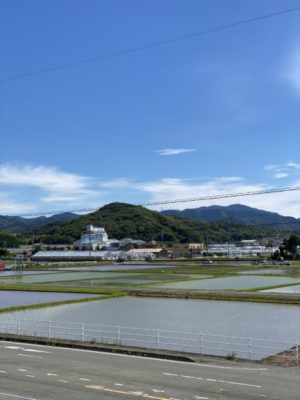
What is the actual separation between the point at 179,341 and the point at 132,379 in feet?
27.6

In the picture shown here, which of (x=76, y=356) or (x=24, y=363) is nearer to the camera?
(x=24, y=363)

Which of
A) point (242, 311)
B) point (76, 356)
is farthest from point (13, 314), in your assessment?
point (76, 356)

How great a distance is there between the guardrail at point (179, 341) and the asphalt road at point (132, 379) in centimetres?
221

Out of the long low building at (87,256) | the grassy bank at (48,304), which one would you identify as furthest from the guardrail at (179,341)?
the long low building at (87,256)

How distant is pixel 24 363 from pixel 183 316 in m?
15.1

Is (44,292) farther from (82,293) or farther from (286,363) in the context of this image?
(286,363)

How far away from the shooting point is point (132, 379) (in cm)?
1388

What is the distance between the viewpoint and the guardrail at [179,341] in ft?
62.7

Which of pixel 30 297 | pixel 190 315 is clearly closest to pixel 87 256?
pixel 30 297

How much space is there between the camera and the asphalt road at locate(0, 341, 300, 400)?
1213 centimetres

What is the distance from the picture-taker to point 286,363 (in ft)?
55.0

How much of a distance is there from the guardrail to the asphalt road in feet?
7.24

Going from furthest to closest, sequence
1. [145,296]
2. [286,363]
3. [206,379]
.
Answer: [145,296] → [286,363] → [206,379]

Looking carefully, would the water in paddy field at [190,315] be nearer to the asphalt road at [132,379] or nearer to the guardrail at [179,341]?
the guardrail at [179,341]
